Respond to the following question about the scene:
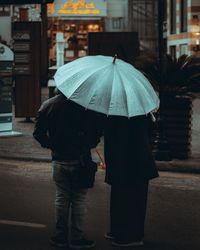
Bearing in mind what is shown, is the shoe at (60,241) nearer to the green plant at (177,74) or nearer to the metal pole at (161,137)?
the metal pole at (161,137)

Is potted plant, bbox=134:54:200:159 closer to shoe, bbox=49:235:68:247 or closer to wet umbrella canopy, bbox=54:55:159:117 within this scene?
wet umbrella canopy, bbox=54:55:159:117

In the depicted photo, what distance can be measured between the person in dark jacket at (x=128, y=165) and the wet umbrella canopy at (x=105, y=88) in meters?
0.22

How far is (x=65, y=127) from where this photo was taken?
6113 mm

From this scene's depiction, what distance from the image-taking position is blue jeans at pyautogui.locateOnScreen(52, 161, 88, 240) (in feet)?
20.1

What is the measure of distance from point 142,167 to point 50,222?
1.59 metres

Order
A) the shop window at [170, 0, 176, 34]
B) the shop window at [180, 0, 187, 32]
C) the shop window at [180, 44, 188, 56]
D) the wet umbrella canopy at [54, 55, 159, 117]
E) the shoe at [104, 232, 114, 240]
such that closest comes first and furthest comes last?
the wet umbrella canopy at [54, 55, 159, 117] → the shoe at [104, 232, 114, 240] → the shop window at [180, 44, 188, 56] → the shop window at [180, 0, 187, 32] → the shop window at [170, 0, 176, 34]

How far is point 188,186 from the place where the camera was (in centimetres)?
972

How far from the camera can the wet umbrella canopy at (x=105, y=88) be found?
600 cm

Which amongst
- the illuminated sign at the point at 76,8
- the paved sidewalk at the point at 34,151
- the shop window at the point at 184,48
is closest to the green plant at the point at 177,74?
the paved sidewalk at the point at 34,151

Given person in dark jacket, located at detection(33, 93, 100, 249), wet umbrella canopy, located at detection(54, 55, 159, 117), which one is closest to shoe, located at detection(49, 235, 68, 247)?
person in dark jacket, located at detection(33, 93, 100, 249)

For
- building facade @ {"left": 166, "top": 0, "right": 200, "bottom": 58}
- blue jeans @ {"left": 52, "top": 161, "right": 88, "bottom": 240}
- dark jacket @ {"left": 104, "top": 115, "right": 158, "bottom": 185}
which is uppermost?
building facade @ {"left": 166, "top": 0, "right": 200, "bottom": 58}

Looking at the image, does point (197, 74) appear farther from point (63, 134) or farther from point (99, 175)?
point (63, 134)

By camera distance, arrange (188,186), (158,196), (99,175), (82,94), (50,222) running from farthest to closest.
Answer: (99,175) < (188,186) < (158,196) < (50,222) < (82,94)

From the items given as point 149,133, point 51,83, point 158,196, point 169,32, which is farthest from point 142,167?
point 169,32
